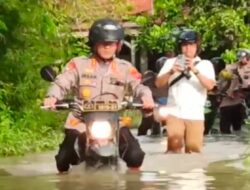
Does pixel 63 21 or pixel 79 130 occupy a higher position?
pixel 63 21

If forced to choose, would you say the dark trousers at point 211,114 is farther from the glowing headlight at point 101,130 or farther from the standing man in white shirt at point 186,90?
the glowing headlight at point 101,130

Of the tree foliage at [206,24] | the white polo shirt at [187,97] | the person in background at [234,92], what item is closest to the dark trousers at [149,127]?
the person in background at [234,92]

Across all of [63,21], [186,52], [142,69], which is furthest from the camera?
[142,69]

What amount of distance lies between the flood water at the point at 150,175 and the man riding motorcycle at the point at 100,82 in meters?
0.20

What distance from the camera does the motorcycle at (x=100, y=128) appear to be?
9.68 meters

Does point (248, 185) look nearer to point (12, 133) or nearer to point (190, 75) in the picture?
point (190, 75)

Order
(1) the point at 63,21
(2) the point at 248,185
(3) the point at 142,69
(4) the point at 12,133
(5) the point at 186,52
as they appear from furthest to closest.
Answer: (3) the point at 142,69 < (1) the point at 63,21 < (4) the point at 12,133 < (5) the point at 186,52 < (2) the point at 248,185

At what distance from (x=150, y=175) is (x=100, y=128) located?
1.08 meters

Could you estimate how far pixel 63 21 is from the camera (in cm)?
1681

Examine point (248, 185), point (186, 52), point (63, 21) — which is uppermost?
point (63, 21)

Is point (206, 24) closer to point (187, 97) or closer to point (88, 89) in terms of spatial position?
point (187, 97)

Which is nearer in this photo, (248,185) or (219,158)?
(248,185)

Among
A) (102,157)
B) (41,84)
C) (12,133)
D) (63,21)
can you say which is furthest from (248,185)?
(63,21)

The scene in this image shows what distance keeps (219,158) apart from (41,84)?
142 inches
